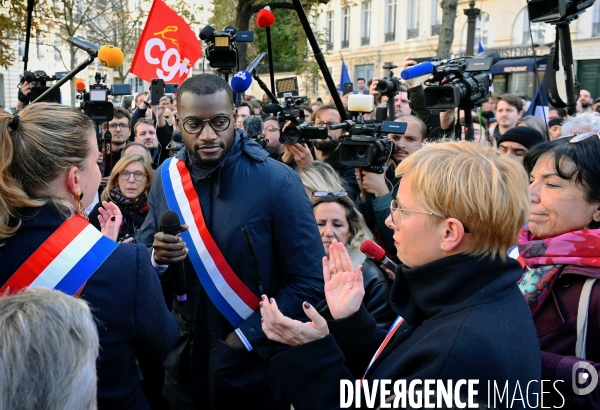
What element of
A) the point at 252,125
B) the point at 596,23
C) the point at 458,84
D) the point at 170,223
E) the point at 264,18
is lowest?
the point at 170,223

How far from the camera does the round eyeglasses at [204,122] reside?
279 cm

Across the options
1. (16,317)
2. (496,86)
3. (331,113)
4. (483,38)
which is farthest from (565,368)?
(483,38)

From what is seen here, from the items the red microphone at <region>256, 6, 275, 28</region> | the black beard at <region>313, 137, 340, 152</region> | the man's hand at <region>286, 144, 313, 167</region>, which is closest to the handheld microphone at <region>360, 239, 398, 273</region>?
the man's hand at <region>286, 144, 313, 167</region>

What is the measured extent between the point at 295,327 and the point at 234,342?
0.80m

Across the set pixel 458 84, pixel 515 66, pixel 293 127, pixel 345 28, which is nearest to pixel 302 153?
pixel 293 127

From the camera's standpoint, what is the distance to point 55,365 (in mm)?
1265

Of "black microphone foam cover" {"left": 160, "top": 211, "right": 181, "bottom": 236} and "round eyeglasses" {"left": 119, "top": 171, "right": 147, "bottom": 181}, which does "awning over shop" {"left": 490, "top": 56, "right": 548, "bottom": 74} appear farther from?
"black microphone foam cover" {"left": 160, "top": 211, "right": 181, "bottom": 236}

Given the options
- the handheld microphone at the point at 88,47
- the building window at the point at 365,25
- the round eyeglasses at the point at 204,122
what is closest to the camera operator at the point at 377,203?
the round eyeglasses at the point at 204,122

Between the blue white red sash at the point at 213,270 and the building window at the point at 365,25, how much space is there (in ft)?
109

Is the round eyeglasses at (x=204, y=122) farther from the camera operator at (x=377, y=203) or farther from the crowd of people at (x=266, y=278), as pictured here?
the camera operator at (x=377, y=203)

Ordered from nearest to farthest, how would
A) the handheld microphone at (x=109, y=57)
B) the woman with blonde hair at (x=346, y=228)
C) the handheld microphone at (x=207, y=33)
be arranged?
the woman with blonde hair at (x=346, y=228) → the handheld microphone at (x=109, y=57) → the handheld microphone at (x=207, y=33)

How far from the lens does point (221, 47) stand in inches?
171

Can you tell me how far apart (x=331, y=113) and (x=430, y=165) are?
4.12 m

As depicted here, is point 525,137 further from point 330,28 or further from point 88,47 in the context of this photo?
point 330,28
